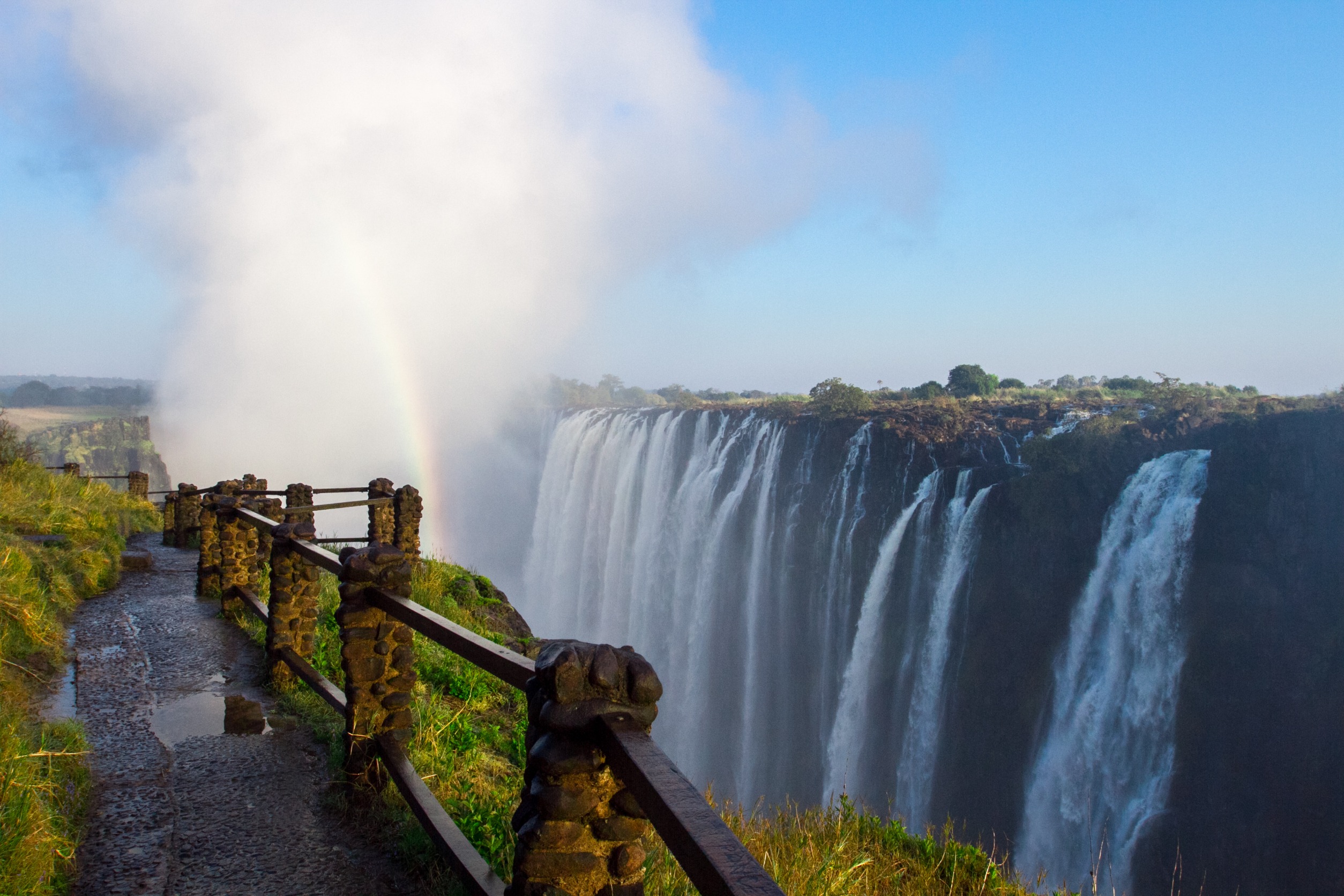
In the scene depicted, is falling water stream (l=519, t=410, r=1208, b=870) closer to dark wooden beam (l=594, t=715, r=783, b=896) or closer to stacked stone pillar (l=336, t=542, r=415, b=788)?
stacked stone pillar (l=336, t=542, r=415, b=788)

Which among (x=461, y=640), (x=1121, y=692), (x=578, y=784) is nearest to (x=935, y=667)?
(x=1121, y=692)

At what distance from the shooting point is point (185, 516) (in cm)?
1337

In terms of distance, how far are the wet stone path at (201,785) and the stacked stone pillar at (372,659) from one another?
0.29 m

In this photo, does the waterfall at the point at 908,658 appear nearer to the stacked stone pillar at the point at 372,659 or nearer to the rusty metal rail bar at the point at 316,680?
the rusty metal rail bar at the point at 316,680

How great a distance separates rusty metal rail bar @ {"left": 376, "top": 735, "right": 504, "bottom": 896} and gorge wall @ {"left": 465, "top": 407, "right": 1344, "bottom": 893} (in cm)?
776

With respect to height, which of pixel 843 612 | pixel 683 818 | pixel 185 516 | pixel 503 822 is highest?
pixel 683 818

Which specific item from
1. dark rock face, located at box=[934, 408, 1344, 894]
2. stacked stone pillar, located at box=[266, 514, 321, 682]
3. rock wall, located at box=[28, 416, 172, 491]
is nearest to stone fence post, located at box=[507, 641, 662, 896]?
stacked stone pillar, located at box=[266, 514, 321, 682]

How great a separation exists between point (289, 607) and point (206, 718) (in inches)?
31.6

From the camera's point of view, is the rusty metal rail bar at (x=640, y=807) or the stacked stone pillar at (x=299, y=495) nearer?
the rusty metal rail bar at (x=640, y=807)

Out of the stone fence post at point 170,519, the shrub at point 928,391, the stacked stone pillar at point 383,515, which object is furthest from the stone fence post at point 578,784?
the shrub at point 928,391

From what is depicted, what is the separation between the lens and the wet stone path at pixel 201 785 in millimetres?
2908

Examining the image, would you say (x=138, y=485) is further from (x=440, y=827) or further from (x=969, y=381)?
(x=969, y=381)

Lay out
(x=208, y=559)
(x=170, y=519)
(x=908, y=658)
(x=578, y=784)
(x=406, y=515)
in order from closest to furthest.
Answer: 1. (x=578, y=784)
2. (x=208, y=559)
3. (x=406, y=515)
4. (x=170, y=519)
5. (x=908, y=658)

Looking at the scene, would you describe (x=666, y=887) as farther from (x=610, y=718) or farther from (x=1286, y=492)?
(x=1286, y=492)
